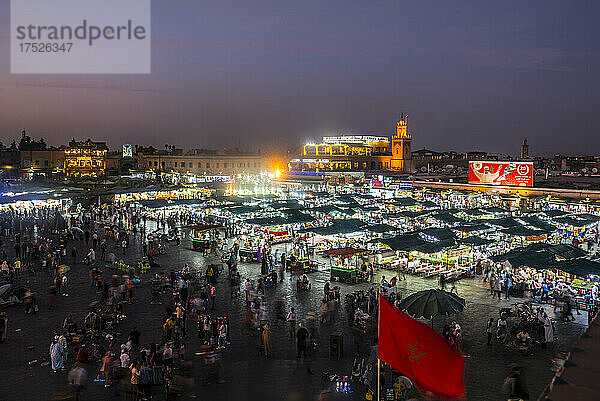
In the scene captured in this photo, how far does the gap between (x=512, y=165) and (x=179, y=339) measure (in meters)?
49.7

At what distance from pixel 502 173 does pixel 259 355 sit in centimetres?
4979

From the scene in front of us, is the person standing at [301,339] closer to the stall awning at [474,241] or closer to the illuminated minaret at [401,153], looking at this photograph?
the stall awning at [474,241]

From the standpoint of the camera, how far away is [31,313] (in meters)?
14.8

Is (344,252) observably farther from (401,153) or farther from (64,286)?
(401,153)

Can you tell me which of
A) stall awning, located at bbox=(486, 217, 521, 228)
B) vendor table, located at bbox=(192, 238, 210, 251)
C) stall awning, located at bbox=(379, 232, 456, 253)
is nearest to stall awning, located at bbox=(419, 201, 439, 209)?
stall awning, located at bbox=(486, 217, 521, 228)

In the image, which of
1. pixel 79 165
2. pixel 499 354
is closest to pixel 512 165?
pixel 499 354

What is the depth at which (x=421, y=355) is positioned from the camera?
6195 mm

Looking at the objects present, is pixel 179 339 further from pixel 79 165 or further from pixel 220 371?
pixel 79 165

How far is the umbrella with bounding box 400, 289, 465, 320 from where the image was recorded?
11750 millimetres

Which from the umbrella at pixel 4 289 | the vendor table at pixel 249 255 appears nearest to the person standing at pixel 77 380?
the umbrella at pixel 4 289

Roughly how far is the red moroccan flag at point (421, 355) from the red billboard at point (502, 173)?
5155cm

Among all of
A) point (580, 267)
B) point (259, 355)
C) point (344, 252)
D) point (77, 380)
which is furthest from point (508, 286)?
point (77, 380)

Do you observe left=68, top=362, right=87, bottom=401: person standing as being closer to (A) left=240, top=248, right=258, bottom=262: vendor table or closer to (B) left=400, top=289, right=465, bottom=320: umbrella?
(B) left=400, top=289, right=465, bottom=320: umbrella

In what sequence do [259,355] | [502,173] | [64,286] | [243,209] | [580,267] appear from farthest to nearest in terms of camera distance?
[502,173], [243,209], [64,286], [580,267], [259,355]
